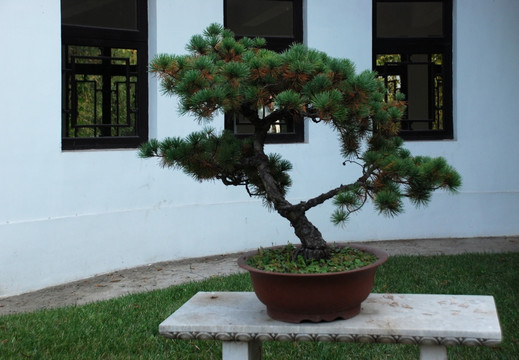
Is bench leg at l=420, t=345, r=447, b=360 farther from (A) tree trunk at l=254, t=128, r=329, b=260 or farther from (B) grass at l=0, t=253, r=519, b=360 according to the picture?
(B) grass at l=0, t=253, r=519, b=360

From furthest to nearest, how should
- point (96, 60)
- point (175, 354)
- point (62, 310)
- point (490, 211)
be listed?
point (490, 211) < point (96, 60) < point (62, 310) < point (175, 354)

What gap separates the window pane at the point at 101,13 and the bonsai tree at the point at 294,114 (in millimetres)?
3275

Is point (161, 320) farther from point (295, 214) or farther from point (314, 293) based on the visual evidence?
point (314, 293)

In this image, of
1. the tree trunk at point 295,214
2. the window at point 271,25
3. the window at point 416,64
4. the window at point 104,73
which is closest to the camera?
the tree trunk at point 295,214

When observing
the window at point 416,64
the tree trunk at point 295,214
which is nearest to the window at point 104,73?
the window at point 416,64

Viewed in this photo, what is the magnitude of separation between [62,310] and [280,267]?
2541mm

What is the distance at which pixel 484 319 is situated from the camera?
2.63m

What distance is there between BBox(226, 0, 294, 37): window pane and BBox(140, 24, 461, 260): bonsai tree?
408 centimetres

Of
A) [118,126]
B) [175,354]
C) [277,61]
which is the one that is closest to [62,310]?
[175,354]

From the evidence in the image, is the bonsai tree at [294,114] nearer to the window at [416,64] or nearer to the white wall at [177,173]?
the white wall at [177,173]

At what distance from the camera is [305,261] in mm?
2807

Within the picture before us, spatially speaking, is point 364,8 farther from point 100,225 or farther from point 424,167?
point 424,167

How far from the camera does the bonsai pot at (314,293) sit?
2.59m

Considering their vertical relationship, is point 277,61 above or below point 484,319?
above
